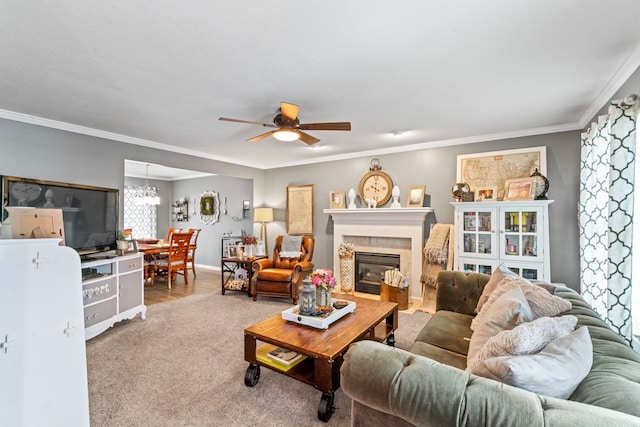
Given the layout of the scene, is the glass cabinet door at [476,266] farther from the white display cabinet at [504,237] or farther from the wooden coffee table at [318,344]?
the wooden coffee table at [318,344]

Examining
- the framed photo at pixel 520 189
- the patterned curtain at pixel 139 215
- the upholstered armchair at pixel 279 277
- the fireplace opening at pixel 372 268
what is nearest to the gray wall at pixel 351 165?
the framed photo at pixel 520 189

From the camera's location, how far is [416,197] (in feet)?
14.5

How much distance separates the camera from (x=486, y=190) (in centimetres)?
381

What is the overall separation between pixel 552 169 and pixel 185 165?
522 cm

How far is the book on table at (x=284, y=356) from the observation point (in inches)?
81.2

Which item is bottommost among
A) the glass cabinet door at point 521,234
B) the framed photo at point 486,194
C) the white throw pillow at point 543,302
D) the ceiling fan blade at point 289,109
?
the white throw pillow at point 543,302

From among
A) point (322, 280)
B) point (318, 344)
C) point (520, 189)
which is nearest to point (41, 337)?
point (318, 344)

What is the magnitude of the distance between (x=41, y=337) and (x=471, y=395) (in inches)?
82.2

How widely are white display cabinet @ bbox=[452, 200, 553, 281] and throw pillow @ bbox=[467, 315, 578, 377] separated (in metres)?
2.53

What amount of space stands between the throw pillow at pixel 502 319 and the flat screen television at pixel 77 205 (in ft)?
12.4

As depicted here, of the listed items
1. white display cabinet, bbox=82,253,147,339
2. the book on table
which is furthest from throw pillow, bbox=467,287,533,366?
white display cabinet, bbox=82,253,147,339

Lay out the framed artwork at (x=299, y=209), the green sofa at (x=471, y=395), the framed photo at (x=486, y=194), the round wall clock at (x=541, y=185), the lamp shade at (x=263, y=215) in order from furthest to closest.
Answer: the lamp shade at (x=263, y=215) → the framed artwork at (x=299, y=209) → the framed photo at (x=486, y=194) → the round wall clock at (x=541, y=185) → the green sofa at (x=471, y=395)

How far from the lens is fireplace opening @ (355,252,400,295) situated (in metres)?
4.71

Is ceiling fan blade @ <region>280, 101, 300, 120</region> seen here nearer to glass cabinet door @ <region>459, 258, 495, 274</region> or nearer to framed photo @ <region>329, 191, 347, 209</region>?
framed photo @ <region>329, 191, 347, 209</region>
